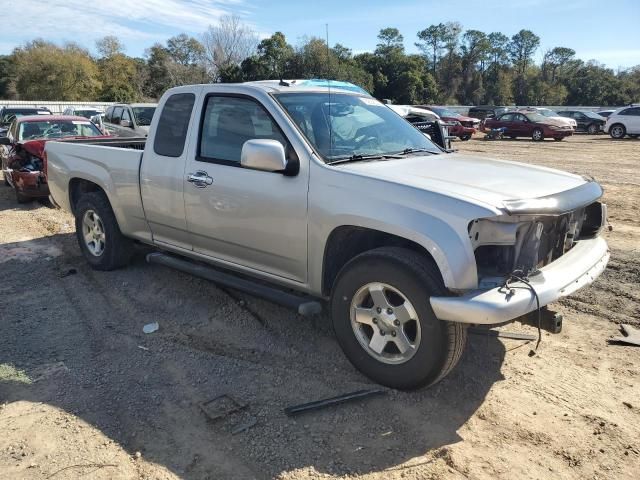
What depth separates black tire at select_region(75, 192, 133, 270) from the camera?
19.1 ft

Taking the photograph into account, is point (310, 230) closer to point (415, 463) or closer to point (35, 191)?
point (415, 463)

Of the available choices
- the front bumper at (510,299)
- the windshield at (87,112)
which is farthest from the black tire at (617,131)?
the front bumper at (510,299)

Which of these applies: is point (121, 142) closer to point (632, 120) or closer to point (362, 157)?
point (362, 157)

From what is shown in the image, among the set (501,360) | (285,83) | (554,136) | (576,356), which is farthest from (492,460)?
(554,136)

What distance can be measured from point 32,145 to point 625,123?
27.1 metres

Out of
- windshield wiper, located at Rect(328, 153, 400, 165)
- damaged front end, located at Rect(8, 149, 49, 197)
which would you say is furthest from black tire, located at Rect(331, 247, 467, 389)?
damaged front end, located at Rect(8, 149, 49, 197)

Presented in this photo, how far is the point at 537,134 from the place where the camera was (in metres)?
27.6

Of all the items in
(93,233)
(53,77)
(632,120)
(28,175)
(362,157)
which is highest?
(53,77)

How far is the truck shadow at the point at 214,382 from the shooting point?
3.03m

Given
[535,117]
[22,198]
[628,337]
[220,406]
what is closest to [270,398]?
[220,406]

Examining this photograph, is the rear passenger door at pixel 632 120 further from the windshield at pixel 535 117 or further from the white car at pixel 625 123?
the windshield at pixel 535 117

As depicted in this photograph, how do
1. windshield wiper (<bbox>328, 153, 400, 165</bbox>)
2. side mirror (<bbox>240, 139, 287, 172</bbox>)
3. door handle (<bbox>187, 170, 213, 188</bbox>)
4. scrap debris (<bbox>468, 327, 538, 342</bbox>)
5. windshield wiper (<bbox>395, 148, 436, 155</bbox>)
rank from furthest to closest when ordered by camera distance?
door handle (<bbox>187, 170, 213, 188</bbox>), windshield wiper (<bbox>395, 148, 436, 155</bbox>), scrap debris (<bbox>468, 327, 538, 342</bbox>), windshield wiper (<bbox>328, 153, 400, 165</bbox>), side mirror (<bbox>240, 139, 287, 172</bbox>)

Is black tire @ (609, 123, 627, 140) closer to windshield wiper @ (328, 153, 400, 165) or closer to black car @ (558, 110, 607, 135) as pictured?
black car @ (558, 110, 607, 135)

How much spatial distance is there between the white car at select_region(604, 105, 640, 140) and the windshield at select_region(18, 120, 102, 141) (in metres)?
25.7
